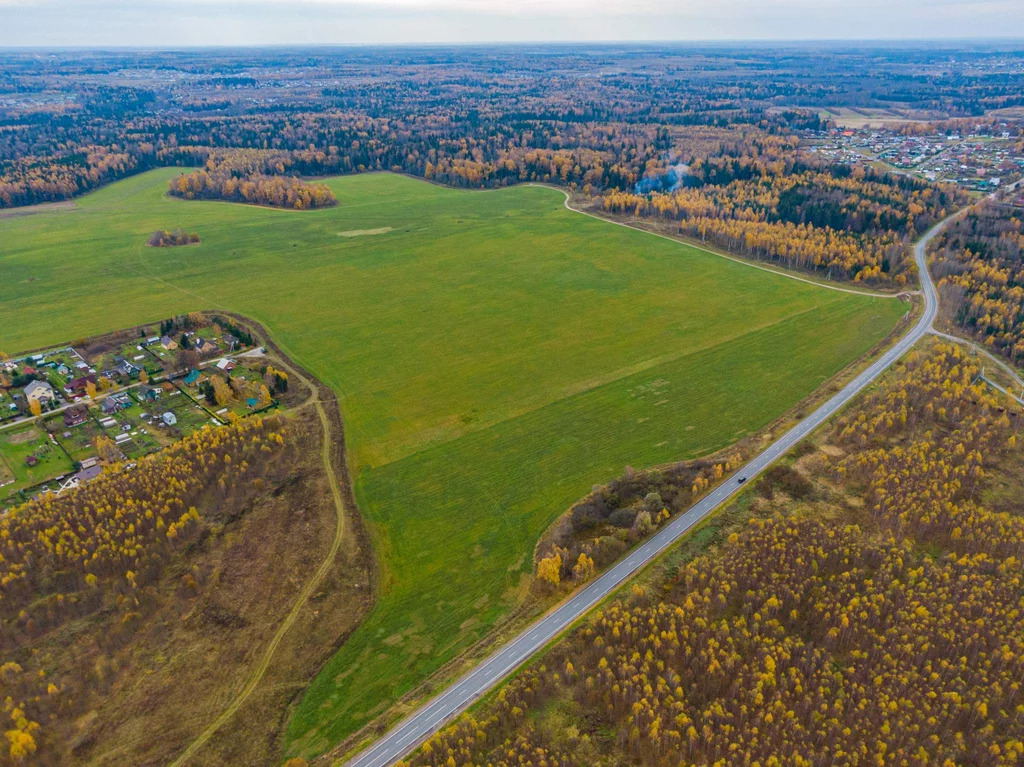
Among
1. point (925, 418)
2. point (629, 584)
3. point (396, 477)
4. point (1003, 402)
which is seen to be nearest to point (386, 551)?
point (396, 477)

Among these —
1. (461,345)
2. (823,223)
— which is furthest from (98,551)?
(823,223)

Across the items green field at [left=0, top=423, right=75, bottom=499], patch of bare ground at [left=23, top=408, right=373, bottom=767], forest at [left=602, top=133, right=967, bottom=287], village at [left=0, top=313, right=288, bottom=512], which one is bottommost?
patch of bare ground at [left=23, top=408, right=373, bottom=767]

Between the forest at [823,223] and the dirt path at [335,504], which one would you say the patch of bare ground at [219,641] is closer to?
the dirt path at [335,504]

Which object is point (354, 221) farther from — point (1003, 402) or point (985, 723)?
point (985, 723)

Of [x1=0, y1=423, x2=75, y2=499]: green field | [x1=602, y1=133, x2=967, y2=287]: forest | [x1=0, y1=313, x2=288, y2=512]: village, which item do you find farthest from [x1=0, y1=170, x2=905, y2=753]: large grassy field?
[x1=0, y1=423, x2=75, y2=499]: green field

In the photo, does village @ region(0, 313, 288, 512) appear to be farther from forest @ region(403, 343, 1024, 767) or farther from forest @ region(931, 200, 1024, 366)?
forest @ region(931, 200, 1024, 366)
